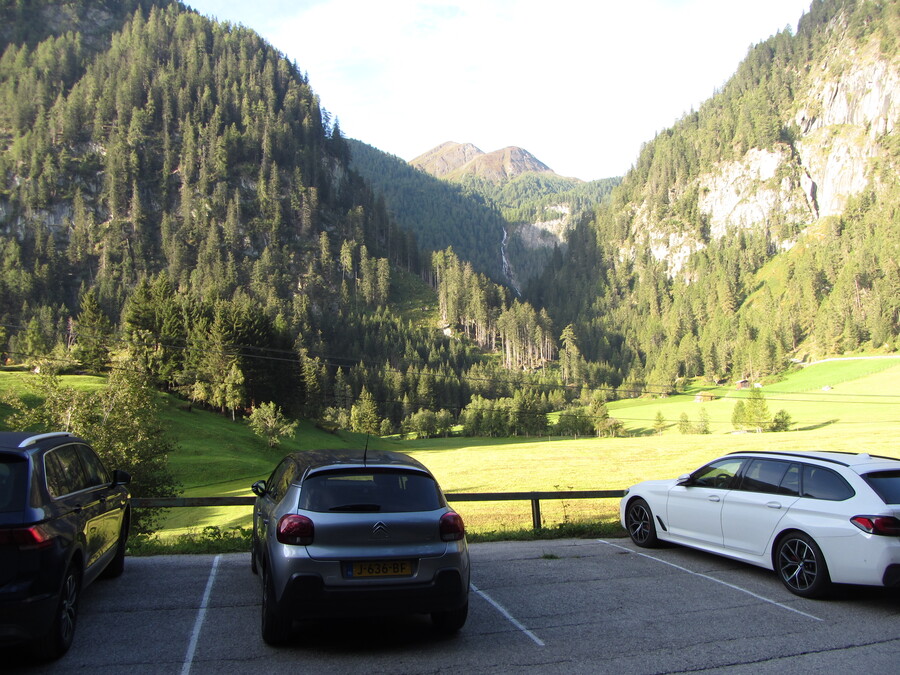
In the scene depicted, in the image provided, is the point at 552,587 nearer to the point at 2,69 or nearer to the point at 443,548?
the point at 443,548

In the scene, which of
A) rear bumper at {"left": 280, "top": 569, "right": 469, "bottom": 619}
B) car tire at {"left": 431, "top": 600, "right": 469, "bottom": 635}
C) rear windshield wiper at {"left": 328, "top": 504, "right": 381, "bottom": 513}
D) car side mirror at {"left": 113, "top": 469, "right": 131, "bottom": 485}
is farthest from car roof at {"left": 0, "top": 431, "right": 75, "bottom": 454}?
car tire at {"left": 431, "top": 600, "right": 469, "bottom": 635}

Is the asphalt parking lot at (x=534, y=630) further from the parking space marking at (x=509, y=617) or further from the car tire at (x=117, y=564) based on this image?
the car tire at (x=117, y=564)

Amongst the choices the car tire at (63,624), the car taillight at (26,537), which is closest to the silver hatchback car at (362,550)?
the car tire at (63,624)

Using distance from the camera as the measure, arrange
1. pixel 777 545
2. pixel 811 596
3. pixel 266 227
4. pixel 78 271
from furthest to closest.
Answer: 1. pixel 266 227
2. pixel 78 271
3. pixel 777 545
4. pixel 811 596

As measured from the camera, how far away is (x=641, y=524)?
38.3ft

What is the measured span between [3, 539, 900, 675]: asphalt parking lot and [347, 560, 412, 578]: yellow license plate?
0.80m

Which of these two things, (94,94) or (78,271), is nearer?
(78,271)

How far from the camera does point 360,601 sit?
6.02 metres

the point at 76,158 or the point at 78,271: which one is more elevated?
the point at 76,158

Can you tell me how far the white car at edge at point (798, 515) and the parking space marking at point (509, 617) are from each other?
408cm

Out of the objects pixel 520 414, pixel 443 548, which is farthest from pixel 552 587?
pixel 520 414

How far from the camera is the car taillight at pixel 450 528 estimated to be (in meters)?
6.50

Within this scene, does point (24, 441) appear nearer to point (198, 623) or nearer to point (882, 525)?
point (198, 623)

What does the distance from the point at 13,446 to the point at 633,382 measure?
6846 inches
